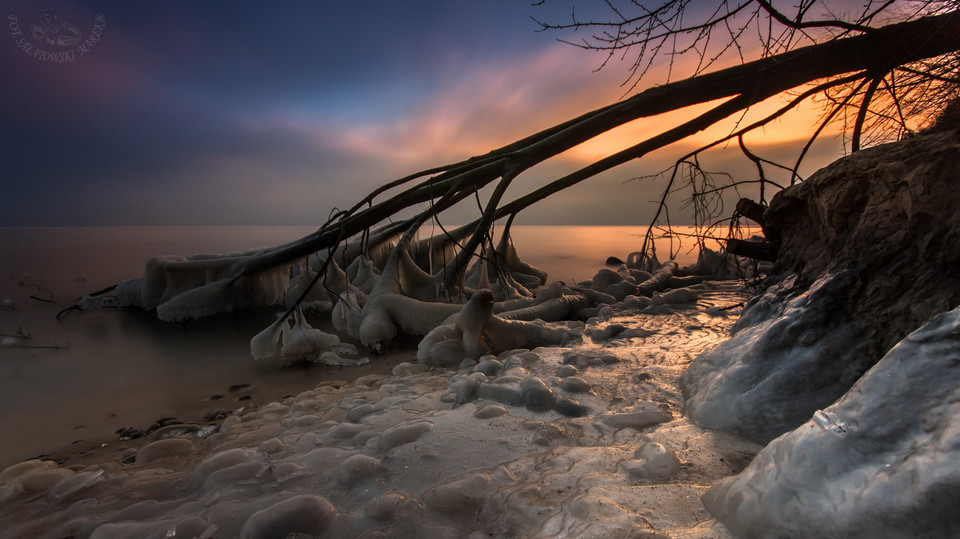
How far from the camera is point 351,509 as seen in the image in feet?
3.61

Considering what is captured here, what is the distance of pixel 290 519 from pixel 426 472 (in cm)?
39

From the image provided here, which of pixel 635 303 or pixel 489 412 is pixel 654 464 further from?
pixel 635 303

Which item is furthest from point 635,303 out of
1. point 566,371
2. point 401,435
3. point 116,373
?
point 116,373

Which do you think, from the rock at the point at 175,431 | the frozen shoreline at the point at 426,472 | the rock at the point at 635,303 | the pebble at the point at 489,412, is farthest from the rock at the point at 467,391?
the rock at the point at 635,303

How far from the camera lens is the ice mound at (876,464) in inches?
24.3

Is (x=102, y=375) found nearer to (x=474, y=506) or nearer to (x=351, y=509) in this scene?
(x=351, y=509)

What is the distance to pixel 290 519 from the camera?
1016 mm

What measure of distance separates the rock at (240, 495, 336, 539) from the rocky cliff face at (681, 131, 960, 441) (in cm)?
125

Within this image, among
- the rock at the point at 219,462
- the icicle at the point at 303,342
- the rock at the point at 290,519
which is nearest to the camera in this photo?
the rock at the point at 290,519

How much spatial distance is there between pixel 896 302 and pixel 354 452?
187 cm

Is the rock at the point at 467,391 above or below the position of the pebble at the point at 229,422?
above

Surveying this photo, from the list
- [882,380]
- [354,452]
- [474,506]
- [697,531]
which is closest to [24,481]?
[354,452]

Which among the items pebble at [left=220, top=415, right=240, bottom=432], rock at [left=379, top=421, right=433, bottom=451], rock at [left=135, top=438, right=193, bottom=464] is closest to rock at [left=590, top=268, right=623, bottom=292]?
rock at [left=379, top=421, right=433, bottom=451]

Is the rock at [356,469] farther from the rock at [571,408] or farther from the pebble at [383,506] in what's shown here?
the rock at [571,408]
